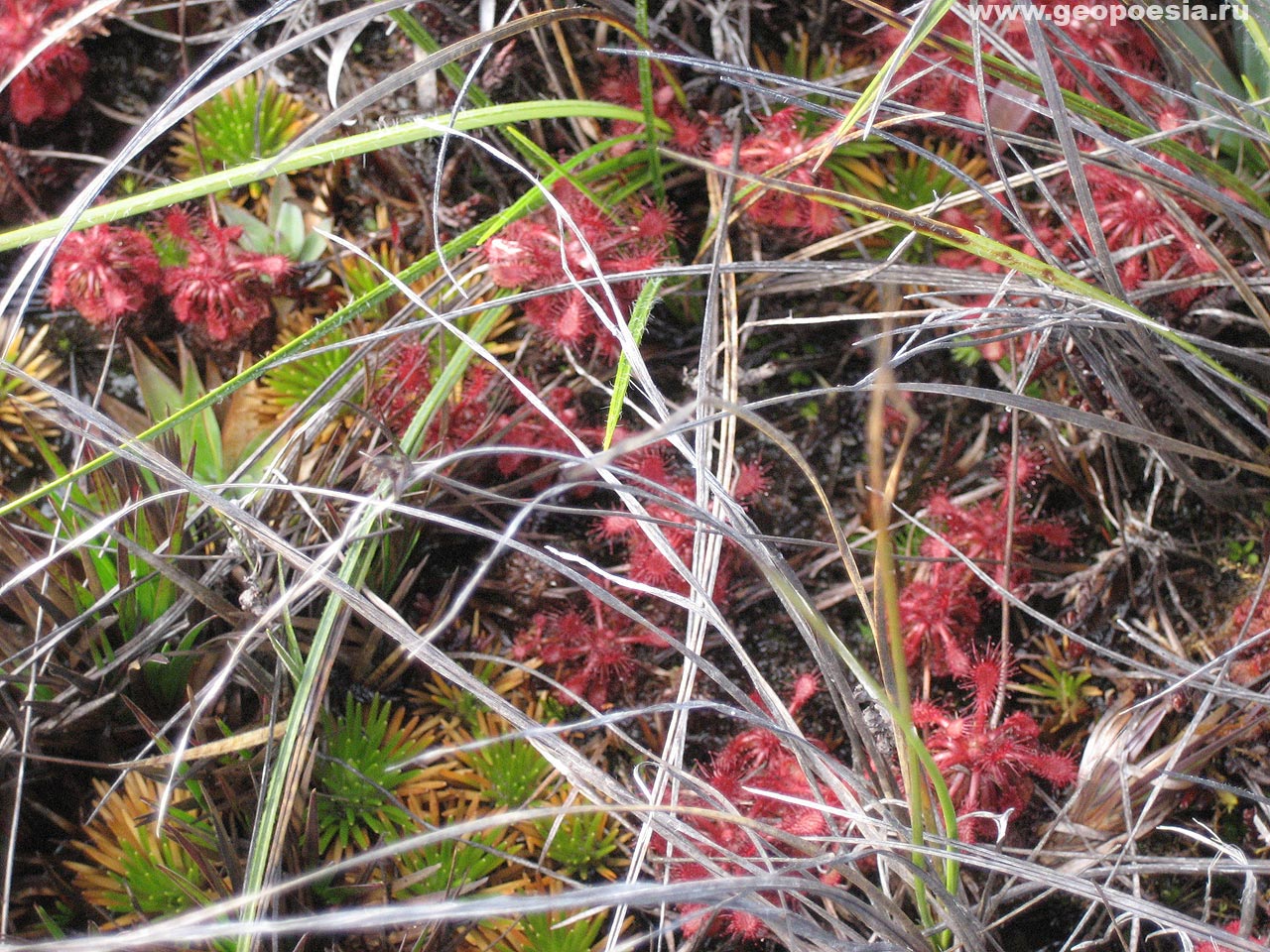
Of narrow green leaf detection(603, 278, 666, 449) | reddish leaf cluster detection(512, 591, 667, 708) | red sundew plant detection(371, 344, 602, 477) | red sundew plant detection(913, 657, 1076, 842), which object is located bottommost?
red sundew plant detection(913, 657, 1076, 842)

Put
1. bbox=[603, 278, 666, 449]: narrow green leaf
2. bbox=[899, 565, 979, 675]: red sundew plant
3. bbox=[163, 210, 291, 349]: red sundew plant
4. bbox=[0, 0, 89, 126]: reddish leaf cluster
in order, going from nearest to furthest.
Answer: bbox=[603, 278, 666, 449]: narrow green leaf, bbox=[899, 565, 979, 675]: red sundew plant, bbox=[163, 210, 291, 349]: red sundew plant, bbox=[0, 0, 89, 126]: reddish leaf cluster

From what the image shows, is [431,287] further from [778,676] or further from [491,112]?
[778,676]

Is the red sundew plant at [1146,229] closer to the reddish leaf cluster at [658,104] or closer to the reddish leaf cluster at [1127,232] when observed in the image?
the reddish leaf cluster at [1127,232]

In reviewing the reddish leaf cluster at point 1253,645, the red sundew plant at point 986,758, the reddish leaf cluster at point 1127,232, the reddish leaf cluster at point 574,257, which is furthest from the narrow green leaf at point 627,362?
the reddish leaf cluster at point 1253,645

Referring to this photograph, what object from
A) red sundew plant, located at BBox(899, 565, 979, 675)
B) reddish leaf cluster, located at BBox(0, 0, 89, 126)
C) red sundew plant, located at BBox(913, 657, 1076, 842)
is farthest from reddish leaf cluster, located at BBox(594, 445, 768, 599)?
reddish leaf cluster, located at BBox(0, 0, 89, 126)

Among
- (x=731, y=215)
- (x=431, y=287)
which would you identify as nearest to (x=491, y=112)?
(x=431, y=287)

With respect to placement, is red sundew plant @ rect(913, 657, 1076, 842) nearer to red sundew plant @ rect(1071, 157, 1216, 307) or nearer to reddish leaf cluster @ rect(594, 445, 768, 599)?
reddish leaf cluster @ rect(594, 445, 768, 599)
